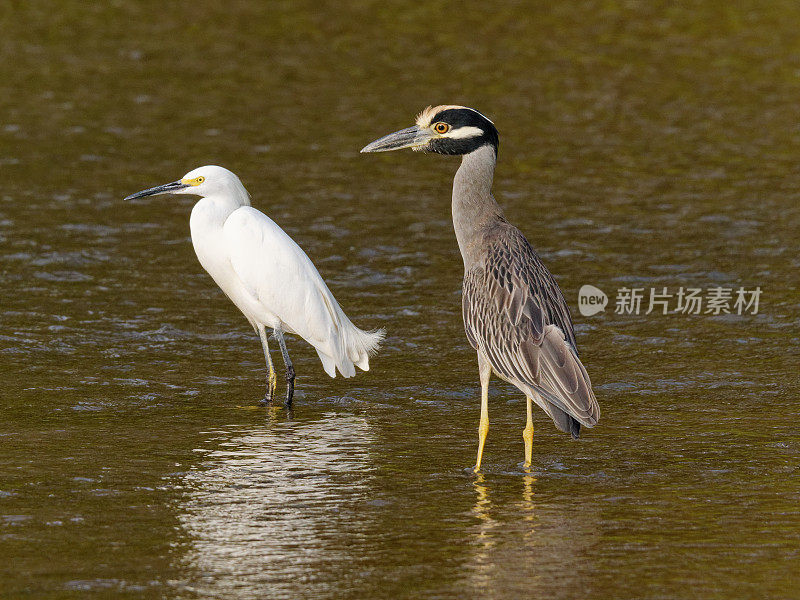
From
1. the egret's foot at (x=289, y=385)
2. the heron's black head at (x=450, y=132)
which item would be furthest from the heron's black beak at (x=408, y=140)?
the egret's foot at (x=289, y=385)

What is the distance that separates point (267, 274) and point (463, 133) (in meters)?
1.96

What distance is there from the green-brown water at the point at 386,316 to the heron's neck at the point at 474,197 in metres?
1.32

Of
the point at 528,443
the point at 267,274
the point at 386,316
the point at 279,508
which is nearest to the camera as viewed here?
the point at 279,508

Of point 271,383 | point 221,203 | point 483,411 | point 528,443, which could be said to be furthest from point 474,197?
point 221,203

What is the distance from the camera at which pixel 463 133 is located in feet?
27.9

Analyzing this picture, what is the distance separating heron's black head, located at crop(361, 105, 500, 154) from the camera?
333 inches

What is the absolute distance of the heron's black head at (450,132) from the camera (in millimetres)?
8469

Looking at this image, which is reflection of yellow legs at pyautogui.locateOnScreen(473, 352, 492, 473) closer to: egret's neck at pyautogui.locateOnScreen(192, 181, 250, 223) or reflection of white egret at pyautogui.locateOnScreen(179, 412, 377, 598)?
reflection of white egret at pyautogui.locateOnScreen(179, 412, 377, 598)

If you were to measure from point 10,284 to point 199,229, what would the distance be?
296cm

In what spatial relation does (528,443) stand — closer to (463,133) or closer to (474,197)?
(474,197)

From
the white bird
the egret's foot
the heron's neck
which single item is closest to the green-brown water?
the egret's foot

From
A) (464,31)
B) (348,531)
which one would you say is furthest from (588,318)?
(464,31)

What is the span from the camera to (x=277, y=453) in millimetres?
8133

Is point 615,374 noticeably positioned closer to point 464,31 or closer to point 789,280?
point 789,280
